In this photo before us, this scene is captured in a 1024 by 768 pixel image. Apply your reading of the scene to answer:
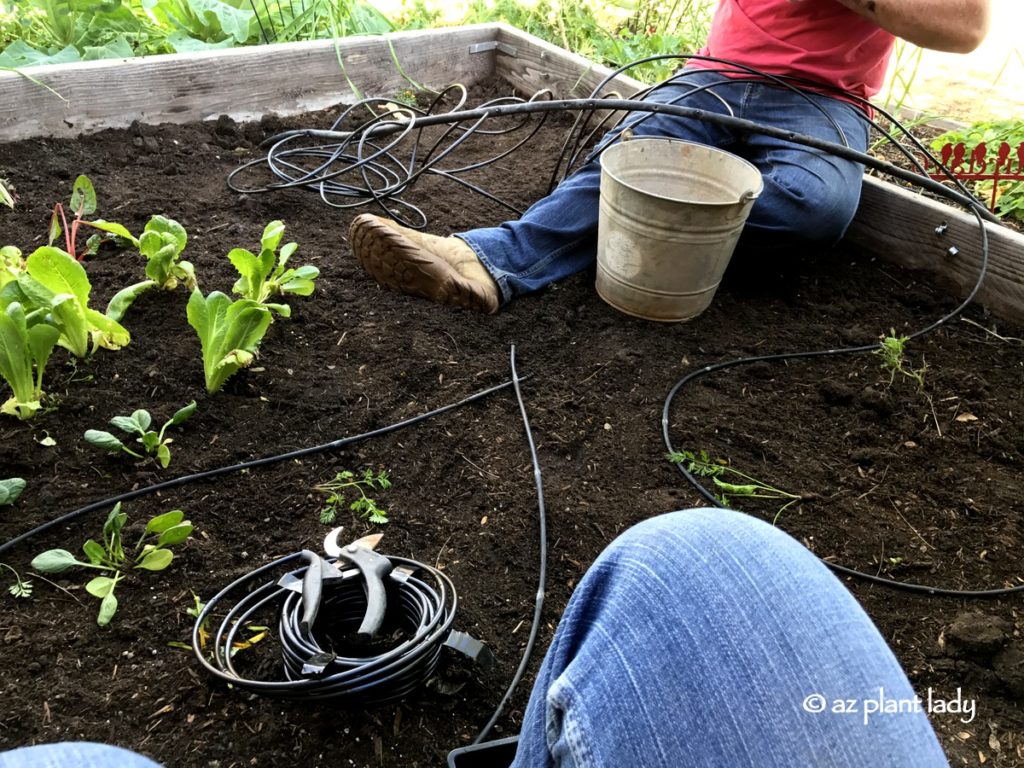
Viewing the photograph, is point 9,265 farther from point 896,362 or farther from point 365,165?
point 896,362

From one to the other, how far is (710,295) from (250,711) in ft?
4.56

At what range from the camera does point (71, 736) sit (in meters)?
0.97

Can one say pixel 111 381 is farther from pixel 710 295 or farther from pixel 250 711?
pixel 710 295

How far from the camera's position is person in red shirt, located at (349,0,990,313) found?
186 cm

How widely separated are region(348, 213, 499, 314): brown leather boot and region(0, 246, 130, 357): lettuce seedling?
1.99ft

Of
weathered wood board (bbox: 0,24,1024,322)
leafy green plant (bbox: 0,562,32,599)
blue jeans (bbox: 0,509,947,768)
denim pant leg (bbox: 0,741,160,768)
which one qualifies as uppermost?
denim pant leg (bbox: 0,741,160,768)

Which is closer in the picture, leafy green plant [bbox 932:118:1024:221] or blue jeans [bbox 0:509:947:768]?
blue jeans [bbox 0:509:947:768]

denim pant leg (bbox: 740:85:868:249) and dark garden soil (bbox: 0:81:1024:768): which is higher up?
denim pant leg (bbox: 740:85:868:249)

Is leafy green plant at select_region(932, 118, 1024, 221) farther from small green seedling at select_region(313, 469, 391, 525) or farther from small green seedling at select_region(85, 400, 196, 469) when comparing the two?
small green seedling at select_region(85, 400, 196, 469)

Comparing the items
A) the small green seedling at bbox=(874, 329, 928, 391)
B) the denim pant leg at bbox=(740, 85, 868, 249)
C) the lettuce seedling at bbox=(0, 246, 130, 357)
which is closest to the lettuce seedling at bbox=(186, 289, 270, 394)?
the lettuce seedling at bbox=(0, 246, 130, 357)

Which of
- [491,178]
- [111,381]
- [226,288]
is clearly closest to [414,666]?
[111,381]

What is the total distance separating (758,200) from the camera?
1.96 meters

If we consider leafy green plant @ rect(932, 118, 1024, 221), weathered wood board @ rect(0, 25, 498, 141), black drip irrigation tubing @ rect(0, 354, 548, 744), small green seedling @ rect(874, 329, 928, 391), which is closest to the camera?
black drip irrigation tubing @ rect(0, 354, 548, 744)

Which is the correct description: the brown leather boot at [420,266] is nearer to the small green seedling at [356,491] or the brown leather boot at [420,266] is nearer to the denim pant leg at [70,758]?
the small green seedling at [356,491]
